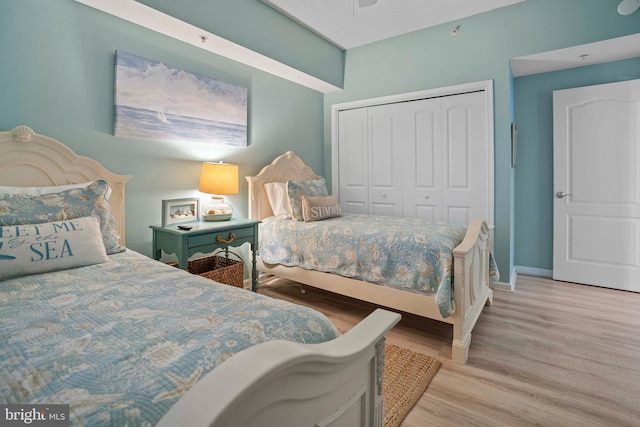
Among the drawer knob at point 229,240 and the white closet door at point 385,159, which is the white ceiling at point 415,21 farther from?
the drawer knob at point 229,240

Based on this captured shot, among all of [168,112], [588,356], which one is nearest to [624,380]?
[588,356]

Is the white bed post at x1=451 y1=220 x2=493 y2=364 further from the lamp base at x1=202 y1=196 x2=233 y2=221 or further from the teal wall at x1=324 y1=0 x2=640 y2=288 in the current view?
the lamp base at x1=202 y1=196 x2=233 y2=221

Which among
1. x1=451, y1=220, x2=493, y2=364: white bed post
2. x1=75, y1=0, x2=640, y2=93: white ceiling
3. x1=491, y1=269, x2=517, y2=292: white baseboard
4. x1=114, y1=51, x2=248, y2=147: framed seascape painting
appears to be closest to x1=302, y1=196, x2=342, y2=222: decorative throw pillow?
x1=114, y1=51, x2=248, y2=147: framed seascape painting

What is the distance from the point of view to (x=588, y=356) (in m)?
2.13

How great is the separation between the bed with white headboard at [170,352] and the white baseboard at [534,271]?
3634 mm

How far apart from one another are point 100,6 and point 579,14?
387 centimetres

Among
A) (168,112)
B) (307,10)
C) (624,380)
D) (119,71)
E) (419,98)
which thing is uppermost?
(307,10)

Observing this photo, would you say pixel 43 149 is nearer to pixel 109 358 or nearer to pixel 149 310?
pixel 149 310

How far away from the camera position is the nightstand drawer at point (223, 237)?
246 centimetres

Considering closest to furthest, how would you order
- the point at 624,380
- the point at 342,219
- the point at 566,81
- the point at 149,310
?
1. the point at 149,310
2. the point at 624,380
3. the point at 342,219
4. the point at 566,81

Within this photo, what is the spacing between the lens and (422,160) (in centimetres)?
386

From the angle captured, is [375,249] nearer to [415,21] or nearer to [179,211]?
[179,211]

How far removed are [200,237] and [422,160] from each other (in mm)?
2618

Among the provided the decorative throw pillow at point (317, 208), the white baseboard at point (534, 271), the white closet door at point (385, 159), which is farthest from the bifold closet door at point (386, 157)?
the white baseboard at point (534, 271)
